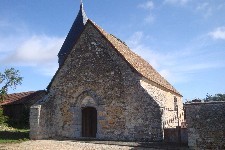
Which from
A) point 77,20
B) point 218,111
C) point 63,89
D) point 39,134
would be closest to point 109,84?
point 63,89

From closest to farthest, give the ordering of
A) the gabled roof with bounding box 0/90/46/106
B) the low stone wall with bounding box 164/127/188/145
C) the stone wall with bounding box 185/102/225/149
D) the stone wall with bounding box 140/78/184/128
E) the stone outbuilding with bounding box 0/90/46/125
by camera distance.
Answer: the stone wall with bounding box 185/102/225/149
the low stone wall with bounding box 164/127/188/145
the stone wall with bounding box 140/78/184/128
the stone outbuilding with bounding box 0/90/46/125
the gabled roof with bounding box 0/90/46/106

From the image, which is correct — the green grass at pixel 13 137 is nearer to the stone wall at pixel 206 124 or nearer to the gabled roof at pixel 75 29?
the stone wall at pixel 206 124

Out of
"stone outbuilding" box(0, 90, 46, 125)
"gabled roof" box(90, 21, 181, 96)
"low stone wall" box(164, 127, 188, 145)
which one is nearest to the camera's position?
"low stone wall" box(164, 127, 188, 145)

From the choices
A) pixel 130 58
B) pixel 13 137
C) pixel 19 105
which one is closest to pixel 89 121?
pixel 13 137

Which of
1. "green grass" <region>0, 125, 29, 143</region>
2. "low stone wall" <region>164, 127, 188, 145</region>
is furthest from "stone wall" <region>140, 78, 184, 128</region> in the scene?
"green grass" <region>0, 125, 29, 143</region>

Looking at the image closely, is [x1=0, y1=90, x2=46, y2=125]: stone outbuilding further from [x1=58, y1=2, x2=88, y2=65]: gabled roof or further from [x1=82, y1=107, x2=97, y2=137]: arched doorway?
[x1=82, y1=107, x2=97, y2=137]: arched doorway

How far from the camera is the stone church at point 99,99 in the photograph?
14.8 m

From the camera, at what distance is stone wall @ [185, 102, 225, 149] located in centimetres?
984

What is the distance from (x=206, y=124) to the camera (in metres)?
10.2

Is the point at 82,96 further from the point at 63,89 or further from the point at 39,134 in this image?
the point at 39,134

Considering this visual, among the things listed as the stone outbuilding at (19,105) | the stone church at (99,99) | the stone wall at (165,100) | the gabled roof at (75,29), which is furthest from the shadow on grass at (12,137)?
the stone outbuilding at (19,105)

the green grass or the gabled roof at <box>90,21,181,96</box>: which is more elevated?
the gabled roof at <box>90,21,181,96</box>

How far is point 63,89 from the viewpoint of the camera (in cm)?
1791

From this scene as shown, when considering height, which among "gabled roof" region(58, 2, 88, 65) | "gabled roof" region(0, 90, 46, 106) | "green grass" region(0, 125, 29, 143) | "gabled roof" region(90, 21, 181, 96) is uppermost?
"gabled roof" region(58, 2, 88, 65)
